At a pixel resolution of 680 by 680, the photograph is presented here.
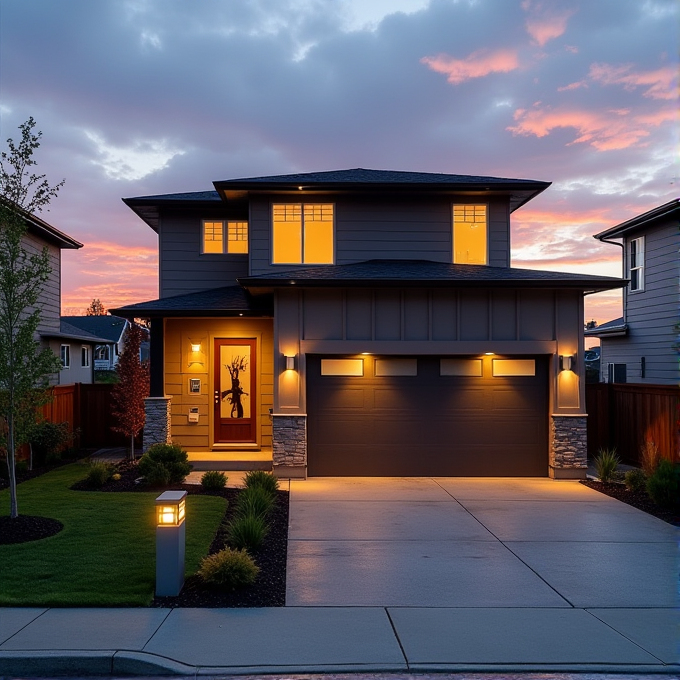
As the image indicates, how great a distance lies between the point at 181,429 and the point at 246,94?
9808mm

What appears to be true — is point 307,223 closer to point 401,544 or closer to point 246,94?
point 246,94

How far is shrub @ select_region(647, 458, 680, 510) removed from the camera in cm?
978

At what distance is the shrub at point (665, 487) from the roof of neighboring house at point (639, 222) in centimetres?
792

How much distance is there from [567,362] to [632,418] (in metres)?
3.02

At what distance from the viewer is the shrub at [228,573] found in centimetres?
608

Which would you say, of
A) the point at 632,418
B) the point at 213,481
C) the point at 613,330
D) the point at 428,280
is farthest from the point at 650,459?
the point at 613,330

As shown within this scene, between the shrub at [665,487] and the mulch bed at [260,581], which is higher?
the shrub at [665,487]

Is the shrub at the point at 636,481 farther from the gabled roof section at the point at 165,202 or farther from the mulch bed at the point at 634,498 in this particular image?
the gabled roof section at the point at 165,202

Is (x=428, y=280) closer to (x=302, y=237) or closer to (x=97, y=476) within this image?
(x=302, y=237)

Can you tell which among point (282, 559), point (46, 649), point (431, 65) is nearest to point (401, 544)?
point (282, 559)

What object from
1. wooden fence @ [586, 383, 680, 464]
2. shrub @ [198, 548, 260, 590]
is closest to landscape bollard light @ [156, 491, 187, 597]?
shrub @ [198, 548, 260, 590]

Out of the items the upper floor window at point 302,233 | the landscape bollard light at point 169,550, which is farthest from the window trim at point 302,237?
the landscape bollard light at point 169,550

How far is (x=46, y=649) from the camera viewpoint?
4.71 meters

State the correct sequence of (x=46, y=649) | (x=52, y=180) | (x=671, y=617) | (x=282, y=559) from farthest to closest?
(x=52, y=180), (x=282, y=559), (x=671, y=617), (x=46, y=649)
